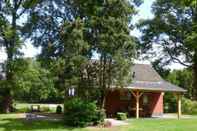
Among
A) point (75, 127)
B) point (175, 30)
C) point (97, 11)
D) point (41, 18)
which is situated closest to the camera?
point (75, 127)

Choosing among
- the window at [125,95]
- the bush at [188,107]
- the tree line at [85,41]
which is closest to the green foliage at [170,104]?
the bush at [188,107]

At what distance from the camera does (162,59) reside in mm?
65875

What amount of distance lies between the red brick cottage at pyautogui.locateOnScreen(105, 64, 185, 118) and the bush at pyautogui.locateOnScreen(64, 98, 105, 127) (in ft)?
30.3

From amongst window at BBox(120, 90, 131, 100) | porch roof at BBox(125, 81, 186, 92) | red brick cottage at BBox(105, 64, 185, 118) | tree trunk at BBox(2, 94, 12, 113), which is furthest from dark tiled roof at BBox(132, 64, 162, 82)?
tree trunk at BBox(2, 94, 12, 113)

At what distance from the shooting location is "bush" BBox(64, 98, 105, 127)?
29.8 meters

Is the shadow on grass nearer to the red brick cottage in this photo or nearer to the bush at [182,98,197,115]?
the red brick cottage

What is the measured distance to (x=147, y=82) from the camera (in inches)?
1718

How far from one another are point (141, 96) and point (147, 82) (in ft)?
5.20

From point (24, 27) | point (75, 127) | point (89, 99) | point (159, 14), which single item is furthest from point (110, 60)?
point (159, 14)

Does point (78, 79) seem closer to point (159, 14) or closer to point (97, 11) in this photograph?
point (97, 11)

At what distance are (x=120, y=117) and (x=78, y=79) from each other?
744 cm

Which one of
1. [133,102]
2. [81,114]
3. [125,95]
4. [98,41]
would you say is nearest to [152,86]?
[133,102]

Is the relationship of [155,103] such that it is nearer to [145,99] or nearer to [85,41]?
[145,99]

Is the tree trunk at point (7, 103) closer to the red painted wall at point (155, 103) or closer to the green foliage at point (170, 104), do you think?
the red painted wall at point (155, 103)
